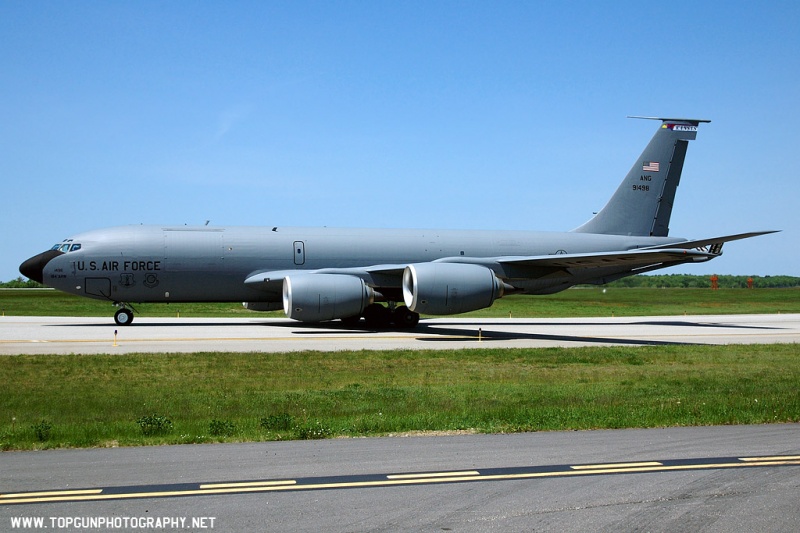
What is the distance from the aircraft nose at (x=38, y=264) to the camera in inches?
1262

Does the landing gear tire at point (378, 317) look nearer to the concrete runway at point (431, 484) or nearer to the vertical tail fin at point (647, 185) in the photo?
the vertical tail fin at point (647, 185)

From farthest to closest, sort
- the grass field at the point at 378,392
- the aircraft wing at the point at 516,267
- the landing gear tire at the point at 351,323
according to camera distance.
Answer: the landing gear tire at the point at 351,323 → the aircraft wing at the point at 516,267 → the grass field at the point at 378,392

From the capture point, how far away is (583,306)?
58.7 meters

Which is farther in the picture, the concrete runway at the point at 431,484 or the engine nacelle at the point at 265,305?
the engine nacelle at the point at 265,305

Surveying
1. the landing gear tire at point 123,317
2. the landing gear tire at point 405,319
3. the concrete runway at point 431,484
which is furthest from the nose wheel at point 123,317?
the concrete runway at point 431,484

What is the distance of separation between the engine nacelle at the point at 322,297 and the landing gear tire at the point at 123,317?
7.60m

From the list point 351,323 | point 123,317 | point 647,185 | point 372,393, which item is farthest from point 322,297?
point 647,185

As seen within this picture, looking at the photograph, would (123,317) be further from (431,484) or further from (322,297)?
(431,484)

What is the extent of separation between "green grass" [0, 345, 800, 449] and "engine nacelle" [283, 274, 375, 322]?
751cm

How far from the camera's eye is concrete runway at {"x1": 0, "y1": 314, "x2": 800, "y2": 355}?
2452 centimetres

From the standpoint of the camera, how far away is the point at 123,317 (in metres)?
33.3

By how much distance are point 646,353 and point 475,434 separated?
1386 centimetres

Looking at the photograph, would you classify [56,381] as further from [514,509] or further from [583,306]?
[583,306]

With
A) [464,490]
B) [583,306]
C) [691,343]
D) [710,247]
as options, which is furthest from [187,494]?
[583,306]
